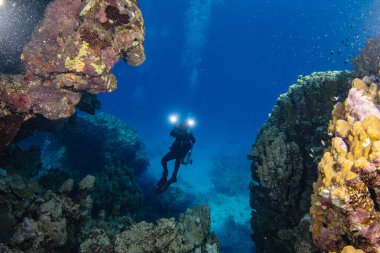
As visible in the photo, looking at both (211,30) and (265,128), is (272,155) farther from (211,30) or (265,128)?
(211,30)

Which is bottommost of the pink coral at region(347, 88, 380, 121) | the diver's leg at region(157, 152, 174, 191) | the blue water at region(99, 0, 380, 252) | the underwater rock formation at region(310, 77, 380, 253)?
the underwater rock formation at region(310, 77, 380, 253)

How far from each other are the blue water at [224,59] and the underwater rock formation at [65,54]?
94.8 ft

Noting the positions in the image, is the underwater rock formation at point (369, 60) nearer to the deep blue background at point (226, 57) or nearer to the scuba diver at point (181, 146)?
the scuba diver at point (181, 146)

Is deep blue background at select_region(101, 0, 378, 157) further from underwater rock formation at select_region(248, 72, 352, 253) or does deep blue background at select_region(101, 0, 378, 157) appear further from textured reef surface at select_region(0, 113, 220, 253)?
underwater rock formation at select_region(248, 72, 352, 253)

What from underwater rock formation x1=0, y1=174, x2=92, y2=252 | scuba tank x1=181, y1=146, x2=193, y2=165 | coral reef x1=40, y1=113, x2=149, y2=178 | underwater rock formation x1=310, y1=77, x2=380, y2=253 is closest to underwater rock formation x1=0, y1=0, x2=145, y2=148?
underwater rock formation x1=0, y1=174, x2=92, y2=252

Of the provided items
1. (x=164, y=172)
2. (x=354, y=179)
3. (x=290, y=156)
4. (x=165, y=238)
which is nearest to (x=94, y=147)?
(x=164, y=172)

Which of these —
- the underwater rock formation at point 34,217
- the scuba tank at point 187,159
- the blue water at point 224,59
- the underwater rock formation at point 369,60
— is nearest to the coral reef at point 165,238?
the underwater rock formation at point 34,217

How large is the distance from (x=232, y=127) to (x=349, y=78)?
67.3 meters

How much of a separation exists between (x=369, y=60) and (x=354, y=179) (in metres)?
5.48

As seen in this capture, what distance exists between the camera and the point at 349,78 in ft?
21.0

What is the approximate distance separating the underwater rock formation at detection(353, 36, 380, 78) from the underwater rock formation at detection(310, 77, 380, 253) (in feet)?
13.0

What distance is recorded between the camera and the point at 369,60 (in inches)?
268

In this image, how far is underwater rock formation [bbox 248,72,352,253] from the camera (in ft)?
19.1

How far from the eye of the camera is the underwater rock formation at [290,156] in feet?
19.1
